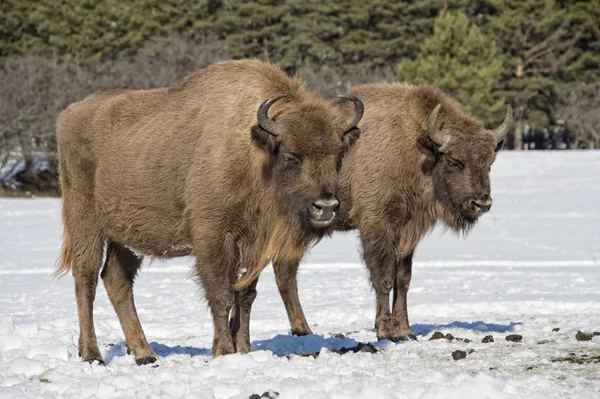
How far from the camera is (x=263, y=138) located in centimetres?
812

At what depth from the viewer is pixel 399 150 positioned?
11.0 meters

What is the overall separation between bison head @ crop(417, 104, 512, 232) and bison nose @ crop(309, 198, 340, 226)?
3004mm

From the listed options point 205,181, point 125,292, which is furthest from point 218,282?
point 125,292

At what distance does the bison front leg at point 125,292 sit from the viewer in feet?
30.1

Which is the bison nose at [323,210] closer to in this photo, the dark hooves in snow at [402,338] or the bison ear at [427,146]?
the dark hooves in snow at [402,338]

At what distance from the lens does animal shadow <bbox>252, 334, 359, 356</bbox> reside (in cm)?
933

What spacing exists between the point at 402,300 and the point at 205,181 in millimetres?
3403

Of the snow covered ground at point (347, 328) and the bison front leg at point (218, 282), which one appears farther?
the bison front leg at point (218, 282)

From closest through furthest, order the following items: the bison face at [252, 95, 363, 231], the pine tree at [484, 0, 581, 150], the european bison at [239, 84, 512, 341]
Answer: the bison face at [252, 95, 363, 231] < the european bison at [239, 84, 512, 341] < the pine tree at [484, 0, 581, 150]

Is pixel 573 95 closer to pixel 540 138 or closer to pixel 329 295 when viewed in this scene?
pixel 540 138

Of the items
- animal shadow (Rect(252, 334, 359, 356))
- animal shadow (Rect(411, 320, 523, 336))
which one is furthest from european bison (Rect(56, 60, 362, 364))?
animal shadow (Rect(411, 320, 523, 336))

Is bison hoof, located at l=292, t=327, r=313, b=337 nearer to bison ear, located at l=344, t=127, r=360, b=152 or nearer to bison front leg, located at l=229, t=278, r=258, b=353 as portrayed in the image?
bison front leg, located at l=229, t=278, r=258, b=353

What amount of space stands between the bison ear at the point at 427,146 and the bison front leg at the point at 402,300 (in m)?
1.21

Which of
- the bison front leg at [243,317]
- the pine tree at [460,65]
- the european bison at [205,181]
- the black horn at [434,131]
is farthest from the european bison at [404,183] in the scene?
the pine tree at [460,65]
